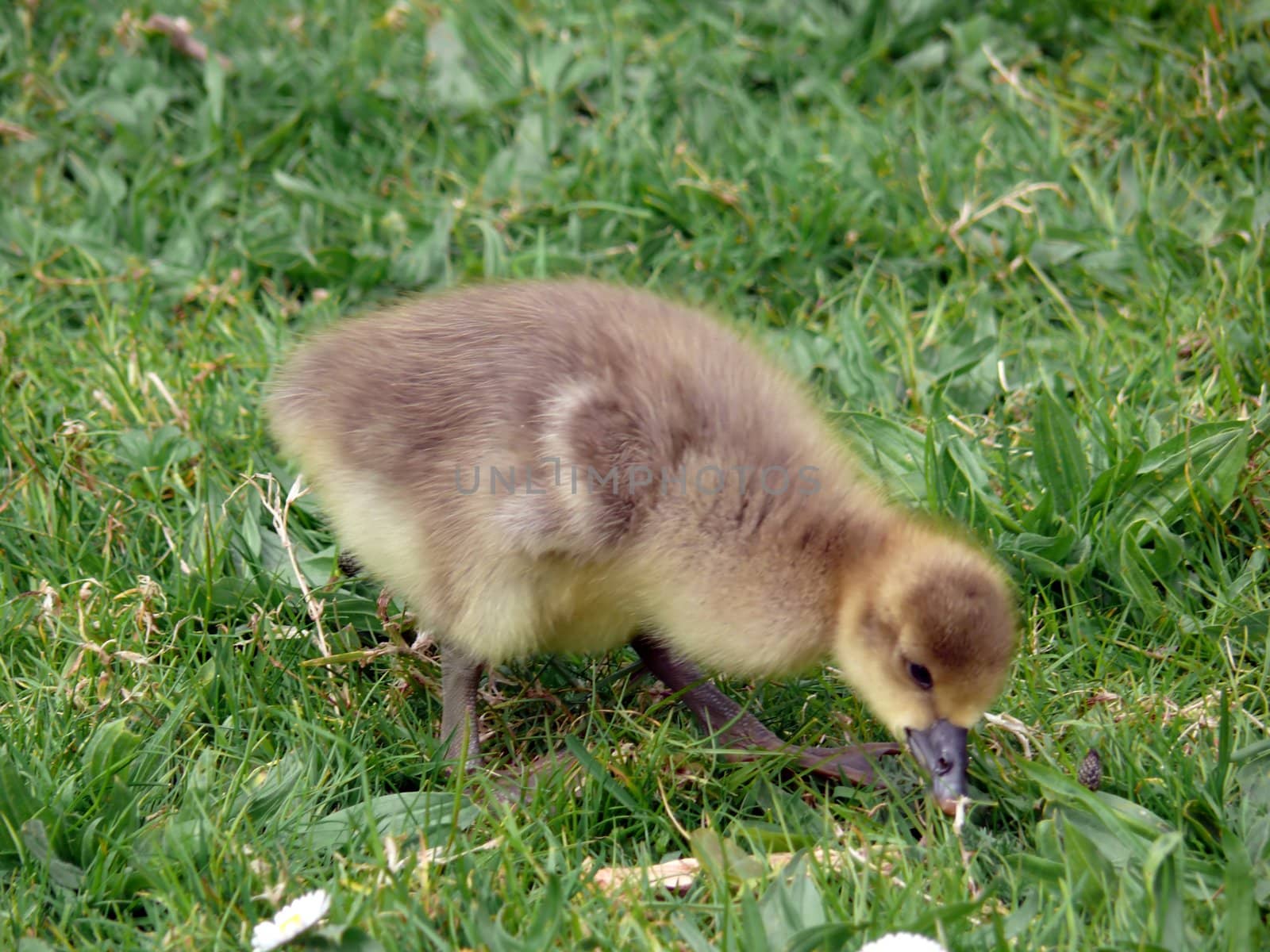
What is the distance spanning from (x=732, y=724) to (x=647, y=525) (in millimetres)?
421

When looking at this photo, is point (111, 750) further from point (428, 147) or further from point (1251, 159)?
point (1251, 159)

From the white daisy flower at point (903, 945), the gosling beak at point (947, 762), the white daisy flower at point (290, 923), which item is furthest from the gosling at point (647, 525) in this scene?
the white daisy flower at point (290, 923)

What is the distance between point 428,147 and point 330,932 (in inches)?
108

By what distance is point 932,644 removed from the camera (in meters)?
2.13

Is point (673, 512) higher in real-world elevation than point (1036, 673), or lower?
higher

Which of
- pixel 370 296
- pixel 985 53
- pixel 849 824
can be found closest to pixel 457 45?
pixel 370 296

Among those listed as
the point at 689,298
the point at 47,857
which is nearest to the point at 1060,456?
the point at 689,298

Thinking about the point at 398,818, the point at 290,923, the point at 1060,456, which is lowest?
the point at 398,818

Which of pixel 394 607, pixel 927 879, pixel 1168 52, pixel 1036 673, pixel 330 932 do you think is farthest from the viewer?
pixel 1168 52

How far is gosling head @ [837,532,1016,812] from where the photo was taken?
2.12 m

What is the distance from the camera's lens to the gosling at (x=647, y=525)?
2197mm

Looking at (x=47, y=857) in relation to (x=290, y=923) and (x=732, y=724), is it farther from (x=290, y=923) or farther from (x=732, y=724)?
(x=732, y=724)

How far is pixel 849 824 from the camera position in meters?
2.26

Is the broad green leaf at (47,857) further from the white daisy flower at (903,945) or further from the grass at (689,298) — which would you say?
the white daisy flower at (903,945)
